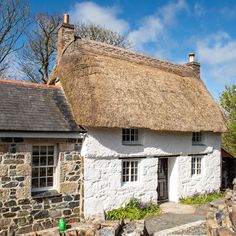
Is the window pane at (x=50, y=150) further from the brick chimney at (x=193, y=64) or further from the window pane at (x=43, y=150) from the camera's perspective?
the brick chimney at (x=193, y=64)

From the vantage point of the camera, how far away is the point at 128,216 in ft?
31.5

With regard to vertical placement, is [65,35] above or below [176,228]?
above

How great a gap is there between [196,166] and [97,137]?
5983 millimetres

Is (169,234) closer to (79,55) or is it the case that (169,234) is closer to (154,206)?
(154,206)

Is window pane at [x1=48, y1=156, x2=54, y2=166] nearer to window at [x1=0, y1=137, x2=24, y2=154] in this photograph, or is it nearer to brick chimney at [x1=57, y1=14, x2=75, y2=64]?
window at [x1=0, y1=137, x2=24, y2=154]

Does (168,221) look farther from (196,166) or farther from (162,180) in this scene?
(196,166)

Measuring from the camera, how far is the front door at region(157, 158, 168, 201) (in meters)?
12.2

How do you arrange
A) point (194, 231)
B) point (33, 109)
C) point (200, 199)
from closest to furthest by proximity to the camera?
point (194, 231) < point (33, 109) < point (200, 199)

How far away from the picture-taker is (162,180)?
12.2m

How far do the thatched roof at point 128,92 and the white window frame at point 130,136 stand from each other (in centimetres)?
95

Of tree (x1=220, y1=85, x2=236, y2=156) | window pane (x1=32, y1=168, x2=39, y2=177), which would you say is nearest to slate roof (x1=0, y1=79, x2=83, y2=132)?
window pane (x1=32, y1=168, x2=39, y2=177)

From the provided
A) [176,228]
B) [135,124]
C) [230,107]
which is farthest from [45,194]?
[230,107]

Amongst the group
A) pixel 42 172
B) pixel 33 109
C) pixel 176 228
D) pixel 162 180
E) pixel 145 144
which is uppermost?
pixel 33 109

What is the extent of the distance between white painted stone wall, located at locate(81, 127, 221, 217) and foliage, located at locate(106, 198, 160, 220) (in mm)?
201
